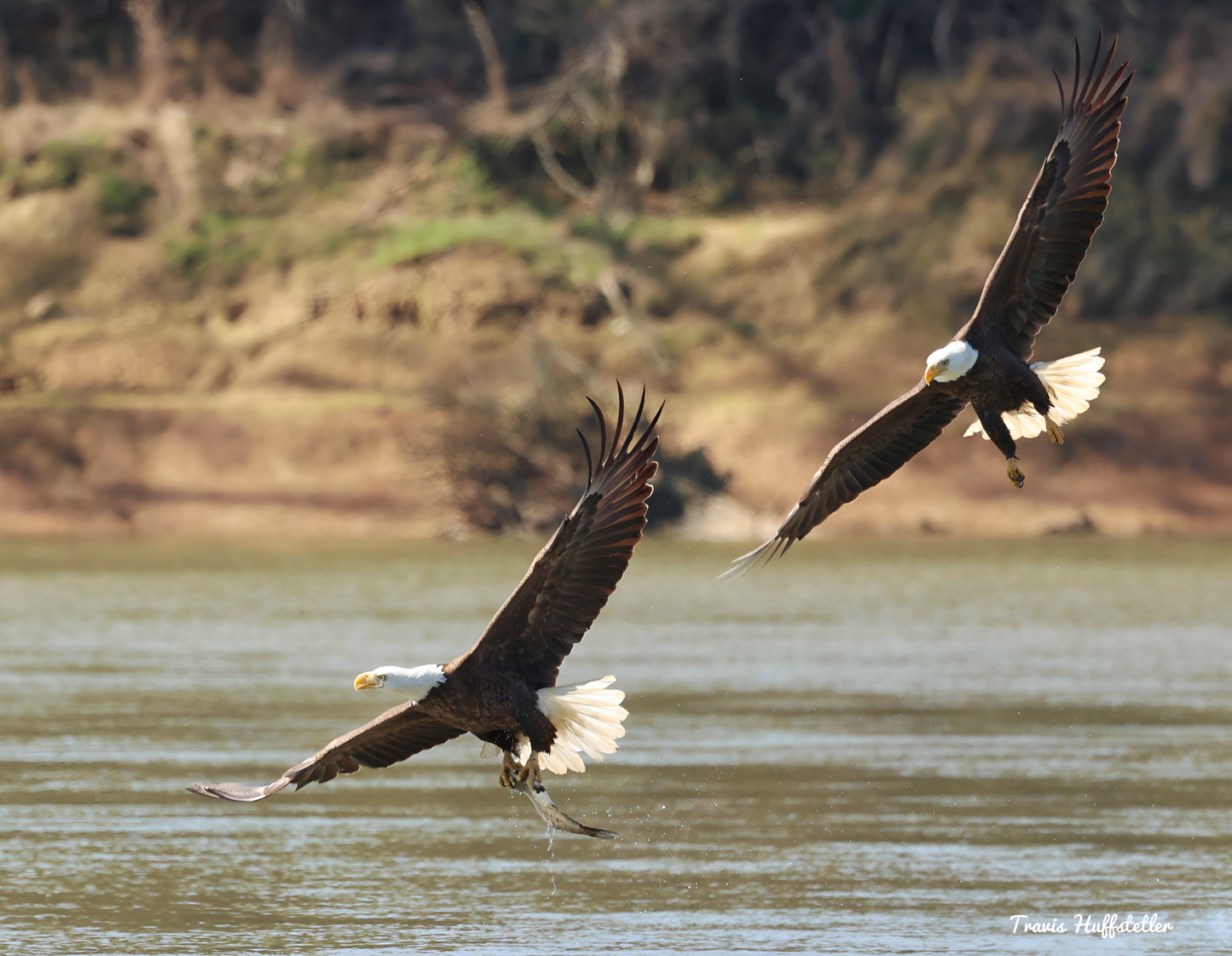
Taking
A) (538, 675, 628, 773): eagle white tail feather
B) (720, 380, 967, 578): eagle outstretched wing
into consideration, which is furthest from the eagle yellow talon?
(720, 380, 967, 578): eagle outstretched wing

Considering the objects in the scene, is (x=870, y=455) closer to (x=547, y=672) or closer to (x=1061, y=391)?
(x=1061, y=391)

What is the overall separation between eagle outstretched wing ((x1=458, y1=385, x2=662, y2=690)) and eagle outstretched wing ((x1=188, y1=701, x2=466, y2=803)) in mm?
474

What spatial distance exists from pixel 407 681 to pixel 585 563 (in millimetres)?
822

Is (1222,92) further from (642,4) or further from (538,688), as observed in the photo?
(538,688)

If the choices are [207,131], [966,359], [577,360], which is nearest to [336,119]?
[207,131]

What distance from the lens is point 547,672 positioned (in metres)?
7.96

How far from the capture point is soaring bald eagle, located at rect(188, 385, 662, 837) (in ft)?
25.6

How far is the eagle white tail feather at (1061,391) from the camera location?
908cm

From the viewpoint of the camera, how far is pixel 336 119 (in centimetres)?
3434

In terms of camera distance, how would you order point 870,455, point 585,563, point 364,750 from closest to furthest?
point 585,563 → point 364,750 → point 870,455

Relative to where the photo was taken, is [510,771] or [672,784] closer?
[510,771]

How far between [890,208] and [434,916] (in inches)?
926

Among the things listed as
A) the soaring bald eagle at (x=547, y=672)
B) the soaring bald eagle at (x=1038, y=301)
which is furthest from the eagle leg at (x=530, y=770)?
the soaring bald eagle at (x=1038, y=301)
